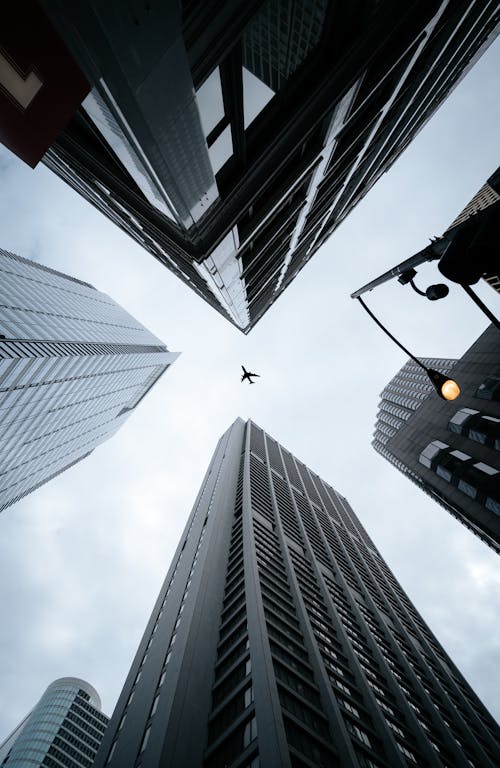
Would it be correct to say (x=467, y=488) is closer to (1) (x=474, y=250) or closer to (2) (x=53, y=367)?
(1) (x=474, y=250)

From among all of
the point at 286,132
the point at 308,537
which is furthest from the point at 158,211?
the point at 308,537

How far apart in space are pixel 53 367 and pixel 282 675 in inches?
1825

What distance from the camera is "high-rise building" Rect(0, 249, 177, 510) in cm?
4559

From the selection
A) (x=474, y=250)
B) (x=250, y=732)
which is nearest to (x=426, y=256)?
(x=474, y=250)

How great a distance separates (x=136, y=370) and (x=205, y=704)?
7960cm

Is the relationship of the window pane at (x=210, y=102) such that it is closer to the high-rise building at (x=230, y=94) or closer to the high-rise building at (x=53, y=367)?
the high-rise building at (x=230, y=94)

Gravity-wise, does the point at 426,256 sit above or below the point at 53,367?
above

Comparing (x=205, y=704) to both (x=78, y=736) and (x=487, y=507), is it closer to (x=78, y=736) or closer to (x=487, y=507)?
(x=487, y=507)

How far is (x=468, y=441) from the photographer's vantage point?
2636 cm

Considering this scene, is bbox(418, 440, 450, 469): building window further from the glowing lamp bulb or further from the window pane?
the window pane

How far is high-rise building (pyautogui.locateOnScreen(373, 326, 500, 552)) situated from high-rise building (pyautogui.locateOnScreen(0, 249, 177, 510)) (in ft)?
143

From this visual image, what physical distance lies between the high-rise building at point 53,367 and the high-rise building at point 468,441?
143 ft

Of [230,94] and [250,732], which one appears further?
[250,732]

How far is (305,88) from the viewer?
8.67m
